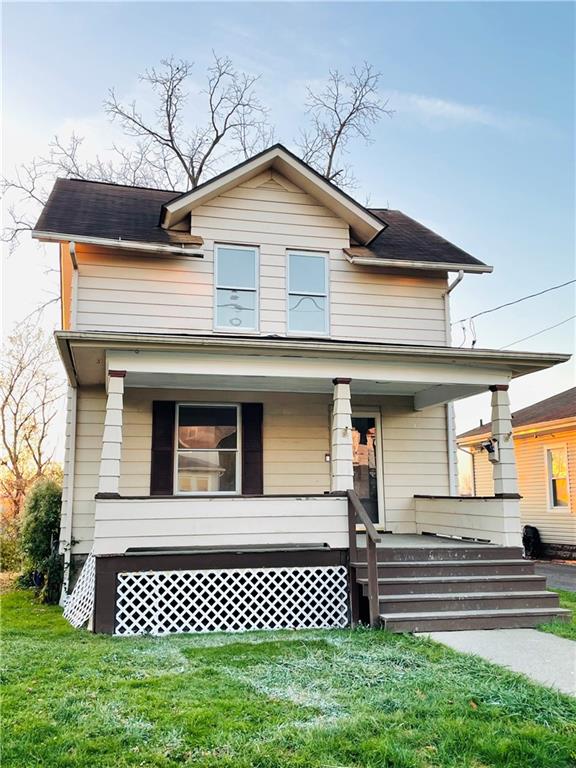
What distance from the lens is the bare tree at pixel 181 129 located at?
65.0 ft

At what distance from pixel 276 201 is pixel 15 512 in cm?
1181

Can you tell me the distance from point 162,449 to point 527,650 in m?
5.53

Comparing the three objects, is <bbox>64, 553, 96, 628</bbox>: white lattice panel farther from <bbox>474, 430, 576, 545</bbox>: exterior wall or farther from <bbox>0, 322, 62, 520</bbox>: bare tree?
<bbox>474, 430, 576, 545</bbox>: exterior wall

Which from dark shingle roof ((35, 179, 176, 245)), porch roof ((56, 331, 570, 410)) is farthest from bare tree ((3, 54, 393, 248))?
porch roof ((56, 331, 570, 410))

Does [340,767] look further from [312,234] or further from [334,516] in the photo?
[312,234]

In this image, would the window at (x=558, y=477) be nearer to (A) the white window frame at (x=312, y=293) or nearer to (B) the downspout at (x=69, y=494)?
(A) the white window frame at (x=312, y=293)

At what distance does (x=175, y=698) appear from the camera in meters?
4.13

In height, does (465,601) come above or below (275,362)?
below

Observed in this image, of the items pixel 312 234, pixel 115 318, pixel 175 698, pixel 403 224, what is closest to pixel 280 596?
pixel 175 698

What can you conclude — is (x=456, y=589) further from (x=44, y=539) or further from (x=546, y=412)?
(x=546, y=412)

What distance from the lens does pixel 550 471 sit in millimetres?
15875

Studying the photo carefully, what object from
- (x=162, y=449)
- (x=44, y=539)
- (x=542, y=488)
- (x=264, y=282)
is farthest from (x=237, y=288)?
(x=542, y=488)

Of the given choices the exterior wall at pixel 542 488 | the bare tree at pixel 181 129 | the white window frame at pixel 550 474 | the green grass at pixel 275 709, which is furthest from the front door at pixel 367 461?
the bare tree at pixel 181 129

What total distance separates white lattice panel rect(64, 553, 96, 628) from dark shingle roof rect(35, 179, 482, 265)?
4.84 metres
